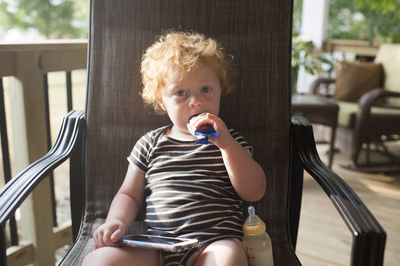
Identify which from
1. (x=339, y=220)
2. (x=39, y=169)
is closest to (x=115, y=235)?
(x=39, y=169)

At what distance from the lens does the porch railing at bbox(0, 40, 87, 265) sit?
146cm

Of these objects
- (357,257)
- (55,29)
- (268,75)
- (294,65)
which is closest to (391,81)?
(294,65)

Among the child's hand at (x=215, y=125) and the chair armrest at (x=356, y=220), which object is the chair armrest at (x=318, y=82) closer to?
the chair armrest at (x=356, y=220)

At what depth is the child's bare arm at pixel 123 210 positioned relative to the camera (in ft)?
3.10

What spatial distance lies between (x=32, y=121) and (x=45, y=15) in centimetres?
1115

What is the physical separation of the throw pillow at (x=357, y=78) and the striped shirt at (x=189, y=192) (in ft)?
8.13

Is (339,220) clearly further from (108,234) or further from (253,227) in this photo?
(108,234)

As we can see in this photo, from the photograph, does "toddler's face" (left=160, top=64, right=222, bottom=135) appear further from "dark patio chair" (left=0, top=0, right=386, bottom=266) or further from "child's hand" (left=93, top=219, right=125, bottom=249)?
"child's hand" (left=93, top=219, right=125, bottom=249)

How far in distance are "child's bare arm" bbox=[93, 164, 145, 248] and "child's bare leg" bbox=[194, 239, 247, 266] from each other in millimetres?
217

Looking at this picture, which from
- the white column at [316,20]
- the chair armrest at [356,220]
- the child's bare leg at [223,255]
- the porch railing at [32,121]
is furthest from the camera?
the white column at [316,20]

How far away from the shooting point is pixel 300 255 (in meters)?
1.83

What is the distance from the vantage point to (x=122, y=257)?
3.01ft

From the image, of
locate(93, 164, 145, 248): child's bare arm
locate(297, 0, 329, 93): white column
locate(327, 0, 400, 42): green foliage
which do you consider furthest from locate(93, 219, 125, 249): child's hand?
locate(327, 0, 400, 42): green foliage

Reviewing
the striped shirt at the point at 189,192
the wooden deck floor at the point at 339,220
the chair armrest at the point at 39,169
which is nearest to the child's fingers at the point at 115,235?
the striped shirt at the point at 189,192
